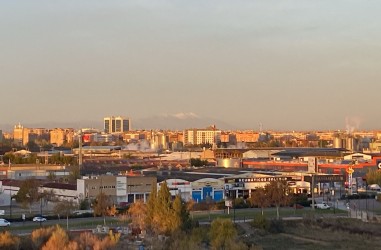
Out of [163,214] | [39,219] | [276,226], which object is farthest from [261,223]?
[39,219]

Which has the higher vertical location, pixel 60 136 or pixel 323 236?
pixel 60 136

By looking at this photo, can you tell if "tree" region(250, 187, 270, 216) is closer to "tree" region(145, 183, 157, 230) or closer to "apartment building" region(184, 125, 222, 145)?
"tree" region(145, 183, 157, 230)

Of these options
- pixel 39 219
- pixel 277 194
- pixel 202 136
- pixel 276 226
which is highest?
pixel 202 136

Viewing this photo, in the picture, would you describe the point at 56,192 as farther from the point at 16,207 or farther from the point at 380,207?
the point at 380,207

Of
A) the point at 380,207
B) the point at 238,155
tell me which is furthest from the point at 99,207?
the point at 238,155

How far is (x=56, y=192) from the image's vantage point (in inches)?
866

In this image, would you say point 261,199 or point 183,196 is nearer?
point 261,199

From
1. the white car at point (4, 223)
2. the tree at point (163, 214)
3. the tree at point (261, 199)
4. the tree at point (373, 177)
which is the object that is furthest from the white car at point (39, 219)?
the tree at point (373, 177)

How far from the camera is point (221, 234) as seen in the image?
40.6ft

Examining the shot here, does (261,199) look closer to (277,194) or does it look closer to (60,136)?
(277,194)

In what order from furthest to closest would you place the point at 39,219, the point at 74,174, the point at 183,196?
the point at 74,174
the point at 183,196
the point at 39,219

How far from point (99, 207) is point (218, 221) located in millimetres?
4977

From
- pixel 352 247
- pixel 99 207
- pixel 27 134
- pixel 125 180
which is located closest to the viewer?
pixel 352 247

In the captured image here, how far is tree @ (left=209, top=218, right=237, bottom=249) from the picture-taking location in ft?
39.7
